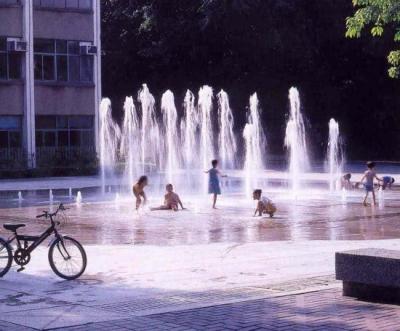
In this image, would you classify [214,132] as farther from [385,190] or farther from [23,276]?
[23,276]

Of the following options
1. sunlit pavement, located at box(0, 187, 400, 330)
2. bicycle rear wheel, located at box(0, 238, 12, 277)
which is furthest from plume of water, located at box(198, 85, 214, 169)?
bicycle rear wheel, located at box(0, 238, 12, 277)

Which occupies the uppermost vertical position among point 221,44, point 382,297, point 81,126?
point 221,44

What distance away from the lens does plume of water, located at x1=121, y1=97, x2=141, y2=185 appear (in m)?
47.3

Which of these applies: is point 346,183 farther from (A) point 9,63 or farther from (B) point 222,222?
(A) point 9,63

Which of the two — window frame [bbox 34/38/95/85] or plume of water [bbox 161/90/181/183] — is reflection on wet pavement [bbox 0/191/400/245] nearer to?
window frame [bbox 34/38/95/85]

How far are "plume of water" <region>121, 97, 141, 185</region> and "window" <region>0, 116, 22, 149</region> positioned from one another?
5795 millimetres

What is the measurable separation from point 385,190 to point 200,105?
2572cm

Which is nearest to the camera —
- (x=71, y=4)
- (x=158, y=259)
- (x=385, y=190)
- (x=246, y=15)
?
(x=158, y=259)

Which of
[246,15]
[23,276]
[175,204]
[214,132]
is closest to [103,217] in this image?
[175,204]

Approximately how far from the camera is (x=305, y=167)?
52500 mm

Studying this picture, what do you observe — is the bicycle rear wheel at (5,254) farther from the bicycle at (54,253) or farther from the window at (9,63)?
the window at (9,63)

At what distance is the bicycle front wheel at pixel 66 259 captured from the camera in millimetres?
13086

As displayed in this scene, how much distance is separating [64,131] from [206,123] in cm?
972

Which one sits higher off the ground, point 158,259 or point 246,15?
point 246,15
